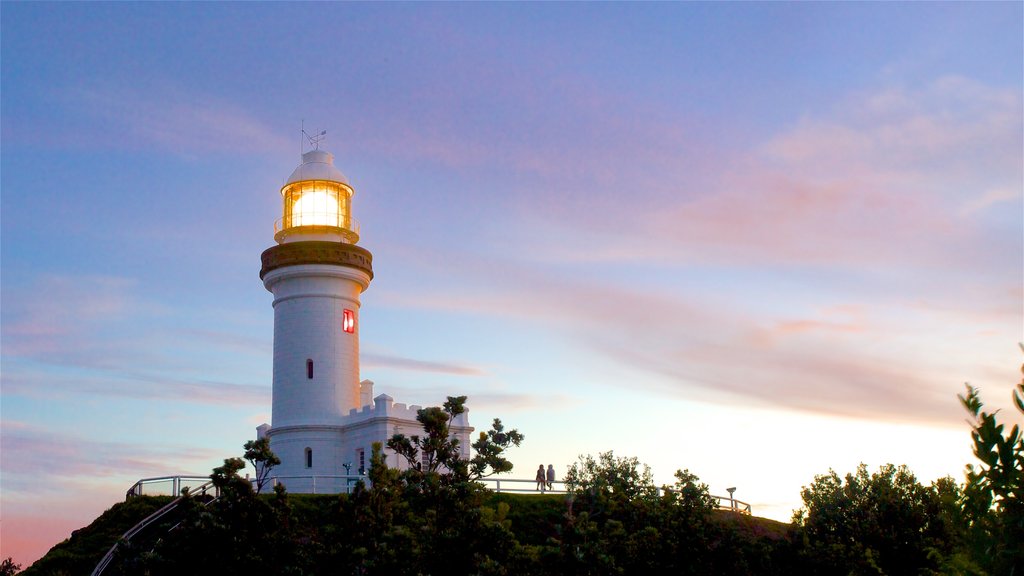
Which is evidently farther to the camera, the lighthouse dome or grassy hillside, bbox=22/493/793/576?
the lighthouse dome

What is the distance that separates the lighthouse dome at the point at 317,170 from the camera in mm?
53062

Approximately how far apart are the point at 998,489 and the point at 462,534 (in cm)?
1958

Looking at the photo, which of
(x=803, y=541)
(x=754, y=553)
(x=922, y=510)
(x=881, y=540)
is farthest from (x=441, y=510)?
(x=922, y=510)

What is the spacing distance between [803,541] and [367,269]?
992 inches

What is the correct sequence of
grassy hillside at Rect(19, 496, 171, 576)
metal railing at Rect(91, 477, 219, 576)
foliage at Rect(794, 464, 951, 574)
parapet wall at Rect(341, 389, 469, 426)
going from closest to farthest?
1. metal railing at Rect(91, 477, 219, 576)
2. grassy hillside at Rect(19, 496, 171, 576)
3. foliage at Rect(794, 464, 951, 574)
4. parapet wall at Rect(341, 389, 469, 426)

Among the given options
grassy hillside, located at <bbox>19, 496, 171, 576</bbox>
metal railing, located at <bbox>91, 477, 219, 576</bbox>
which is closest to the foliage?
metal railing, located at <bbox>91, 477, 219, 576</bbox>

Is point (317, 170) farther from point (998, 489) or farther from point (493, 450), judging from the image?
point (998, 489)

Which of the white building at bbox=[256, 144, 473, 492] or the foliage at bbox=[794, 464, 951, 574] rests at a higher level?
the white building at bbox=[256, 144, 473, 492]

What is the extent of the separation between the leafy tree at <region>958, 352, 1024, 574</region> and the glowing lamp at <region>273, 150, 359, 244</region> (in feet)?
133

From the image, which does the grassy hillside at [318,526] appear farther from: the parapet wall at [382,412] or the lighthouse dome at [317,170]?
the lighthouse dome at [317,170]

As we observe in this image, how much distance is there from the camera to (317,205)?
173ft

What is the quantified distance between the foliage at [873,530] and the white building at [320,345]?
18342mm

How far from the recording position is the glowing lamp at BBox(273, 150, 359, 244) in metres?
52.0

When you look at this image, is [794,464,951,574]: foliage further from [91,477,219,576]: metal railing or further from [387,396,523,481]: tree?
[91,477,219,576]: metal railing
